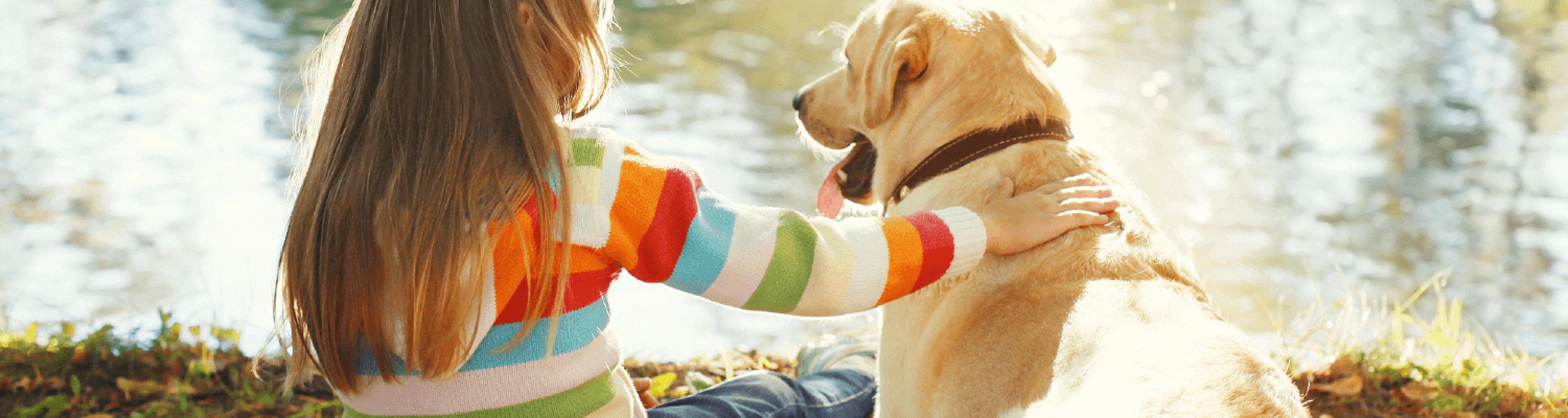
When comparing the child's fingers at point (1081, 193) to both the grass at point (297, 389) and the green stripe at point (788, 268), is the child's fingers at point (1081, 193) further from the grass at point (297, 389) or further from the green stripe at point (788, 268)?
the grass at point (297, 389)

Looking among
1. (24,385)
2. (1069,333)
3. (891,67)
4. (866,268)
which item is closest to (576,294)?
(866,268)

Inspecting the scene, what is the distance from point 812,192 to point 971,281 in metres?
4.68

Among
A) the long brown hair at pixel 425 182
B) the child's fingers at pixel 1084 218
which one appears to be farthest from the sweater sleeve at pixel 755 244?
the child's fingers at pixel 1084 218

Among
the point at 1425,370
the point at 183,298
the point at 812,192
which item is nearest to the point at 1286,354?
the point at 1425,370

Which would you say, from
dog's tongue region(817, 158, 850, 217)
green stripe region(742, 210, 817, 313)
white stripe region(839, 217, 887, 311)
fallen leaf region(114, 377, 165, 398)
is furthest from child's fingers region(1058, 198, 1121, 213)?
fallen leaf region(114, 377, 165, 398)

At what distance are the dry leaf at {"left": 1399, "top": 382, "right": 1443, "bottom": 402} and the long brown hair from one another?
270 centimetres

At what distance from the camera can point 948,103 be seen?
2.40m

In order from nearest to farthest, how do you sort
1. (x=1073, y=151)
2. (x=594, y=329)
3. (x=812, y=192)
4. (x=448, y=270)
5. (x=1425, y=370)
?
(x=448, y=270) → (x=594, y=329) → (x=1073, y=151) → (x=1425, y=370) → (x=812, y=192)

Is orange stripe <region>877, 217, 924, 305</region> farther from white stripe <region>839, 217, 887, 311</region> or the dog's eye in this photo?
the dog's eye

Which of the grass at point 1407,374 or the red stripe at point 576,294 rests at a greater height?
the red stripe at point 576,294

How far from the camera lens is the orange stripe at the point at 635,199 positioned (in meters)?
1.68

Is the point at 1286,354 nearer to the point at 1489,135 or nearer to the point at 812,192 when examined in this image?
the point at 812,192

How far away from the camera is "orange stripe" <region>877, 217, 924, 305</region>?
188 cm

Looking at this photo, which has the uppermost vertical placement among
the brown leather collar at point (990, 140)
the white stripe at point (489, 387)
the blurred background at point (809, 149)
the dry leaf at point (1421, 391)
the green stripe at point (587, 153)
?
the green stripe at point (587, 153)
